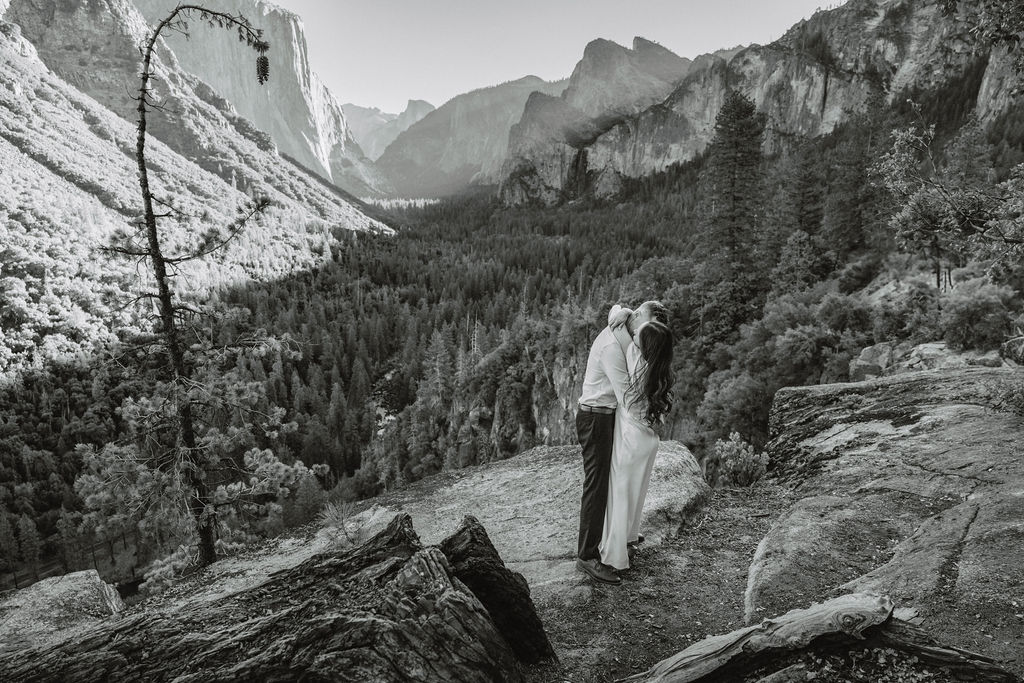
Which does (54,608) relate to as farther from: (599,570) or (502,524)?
(599,570)

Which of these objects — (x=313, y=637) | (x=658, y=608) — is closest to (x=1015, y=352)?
(x=658, y=608)

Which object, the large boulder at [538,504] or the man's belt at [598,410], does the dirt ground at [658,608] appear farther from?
the man's belt at [598,410]

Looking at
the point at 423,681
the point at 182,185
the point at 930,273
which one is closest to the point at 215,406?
the point at 423,681

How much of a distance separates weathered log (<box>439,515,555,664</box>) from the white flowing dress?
1.64 meters

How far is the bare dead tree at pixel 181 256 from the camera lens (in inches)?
299

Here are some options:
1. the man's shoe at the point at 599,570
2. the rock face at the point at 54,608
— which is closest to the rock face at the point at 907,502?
the man's shoe at the point at 599,570

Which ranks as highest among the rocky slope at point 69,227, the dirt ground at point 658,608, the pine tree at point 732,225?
the rocky slope at point 69,227

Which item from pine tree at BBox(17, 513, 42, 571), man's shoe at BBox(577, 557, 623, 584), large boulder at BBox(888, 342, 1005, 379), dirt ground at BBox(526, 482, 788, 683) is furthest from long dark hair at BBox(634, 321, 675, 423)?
pine tree at BBox(17, 513, 42, 571)

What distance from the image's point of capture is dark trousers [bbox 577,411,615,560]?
5.54 meters

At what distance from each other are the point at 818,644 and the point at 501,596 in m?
2.19

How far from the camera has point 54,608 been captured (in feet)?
25.9

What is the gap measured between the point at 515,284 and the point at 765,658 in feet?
458

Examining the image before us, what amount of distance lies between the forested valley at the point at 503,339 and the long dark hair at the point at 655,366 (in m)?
4.00

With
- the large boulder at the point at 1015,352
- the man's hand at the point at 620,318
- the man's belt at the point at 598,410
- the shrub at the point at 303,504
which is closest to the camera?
the man's hand at the point at 620,318
